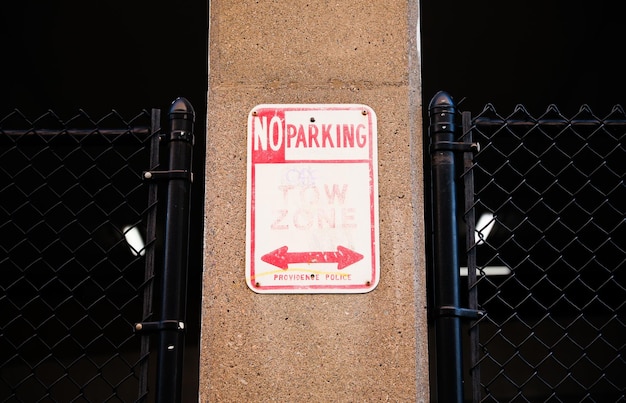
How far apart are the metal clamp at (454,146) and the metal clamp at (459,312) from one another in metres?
0.48

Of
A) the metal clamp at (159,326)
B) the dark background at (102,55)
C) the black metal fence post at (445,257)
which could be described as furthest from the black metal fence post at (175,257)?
the dark background at (102,55)

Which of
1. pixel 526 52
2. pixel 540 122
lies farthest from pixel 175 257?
pixel 526 52

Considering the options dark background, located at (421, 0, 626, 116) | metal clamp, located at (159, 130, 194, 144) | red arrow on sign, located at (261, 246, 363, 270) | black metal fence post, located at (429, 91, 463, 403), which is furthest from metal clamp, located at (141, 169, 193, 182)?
dark background, located at (421, 0, 626, 116)

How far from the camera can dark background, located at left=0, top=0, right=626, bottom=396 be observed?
4.75m

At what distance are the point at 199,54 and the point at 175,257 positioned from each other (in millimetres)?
3568

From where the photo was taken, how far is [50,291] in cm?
921

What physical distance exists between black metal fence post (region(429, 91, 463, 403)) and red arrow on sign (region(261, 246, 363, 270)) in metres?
0.26

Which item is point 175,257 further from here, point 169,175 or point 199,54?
point 199,54

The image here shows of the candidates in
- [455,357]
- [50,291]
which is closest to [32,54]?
[455,357]

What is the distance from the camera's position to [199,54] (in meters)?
5.25

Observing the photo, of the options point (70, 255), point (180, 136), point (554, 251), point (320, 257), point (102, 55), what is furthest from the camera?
point (554, 251)

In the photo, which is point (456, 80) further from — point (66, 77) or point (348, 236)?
point (348, 236)

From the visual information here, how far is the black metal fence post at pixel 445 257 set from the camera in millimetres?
1928

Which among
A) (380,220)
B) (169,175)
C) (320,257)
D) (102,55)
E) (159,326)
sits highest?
(102,55)
